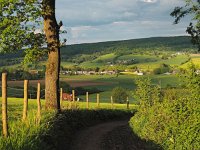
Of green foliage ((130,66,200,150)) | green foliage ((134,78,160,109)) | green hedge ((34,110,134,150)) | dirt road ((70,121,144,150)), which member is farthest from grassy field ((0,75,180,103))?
green foliage ((130,66,200,150))

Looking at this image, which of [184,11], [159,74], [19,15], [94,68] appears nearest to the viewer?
[19,15]

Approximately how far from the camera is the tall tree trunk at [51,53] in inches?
1006

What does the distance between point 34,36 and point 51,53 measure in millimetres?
1583

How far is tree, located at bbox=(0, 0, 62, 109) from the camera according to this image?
77.5 ft

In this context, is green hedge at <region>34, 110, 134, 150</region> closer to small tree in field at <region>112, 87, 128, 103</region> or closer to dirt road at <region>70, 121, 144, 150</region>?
dirt road at <region>70, 121, 144, 150</region>

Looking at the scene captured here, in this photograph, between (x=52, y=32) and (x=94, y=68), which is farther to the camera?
(x=94, y=68)

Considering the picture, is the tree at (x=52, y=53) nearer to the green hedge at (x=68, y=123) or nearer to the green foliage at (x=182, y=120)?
the green hedge at (x=68, y=123)

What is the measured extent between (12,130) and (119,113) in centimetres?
3211

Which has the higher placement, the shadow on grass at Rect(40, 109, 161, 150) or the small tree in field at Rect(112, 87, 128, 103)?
the shadow on grass at Rect(40, 109, 161, 150)

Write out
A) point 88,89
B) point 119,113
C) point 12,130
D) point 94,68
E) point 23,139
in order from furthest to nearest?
point 94,68 → point 88,89 → point 119,113 → point 12,130 → point 23,139

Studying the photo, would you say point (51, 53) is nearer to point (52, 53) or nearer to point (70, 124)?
point (52, 53)

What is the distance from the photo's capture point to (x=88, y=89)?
12106 centimetres

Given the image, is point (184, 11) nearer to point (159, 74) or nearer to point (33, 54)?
point (33, 54)

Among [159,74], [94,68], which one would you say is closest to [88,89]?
[159,74]
